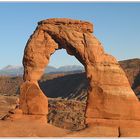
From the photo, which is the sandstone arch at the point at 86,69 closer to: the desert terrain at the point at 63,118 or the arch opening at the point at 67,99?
the desert terrain at the point at 63,118

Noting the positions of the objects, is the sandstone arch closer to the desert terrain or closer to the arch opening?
the desert terrain

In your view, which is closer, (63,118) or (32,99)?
(32,99)

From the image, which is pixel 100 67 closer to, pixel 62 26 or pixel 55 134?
pixel 62 26

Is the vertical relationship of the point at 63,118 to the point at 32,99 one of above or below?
below

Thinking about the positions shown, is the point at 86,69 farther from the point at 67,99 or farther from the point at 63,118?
the point at 67,99

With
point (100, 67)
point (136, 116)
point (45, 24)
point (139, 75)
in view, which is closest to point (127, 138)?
point (136, 116)

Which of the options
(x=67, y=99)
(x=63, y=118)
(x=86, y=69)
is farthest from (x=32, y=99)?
(x=67, y=99)

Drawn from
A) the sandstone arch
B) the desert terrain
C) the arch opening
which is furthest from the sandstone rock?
the arch opening

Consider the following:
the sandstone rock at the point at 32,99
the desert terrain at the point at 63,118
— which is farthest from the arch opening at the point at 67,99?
the sandstone rock at the point at 32,99
